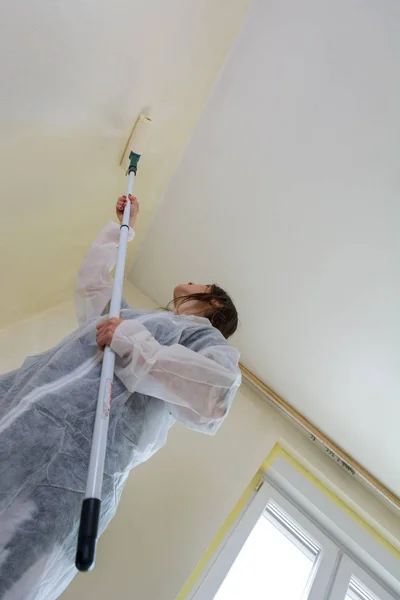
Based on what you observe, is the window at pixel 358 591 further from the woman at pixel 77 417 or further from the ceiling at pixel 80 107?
the ceiling at pixel 80 107

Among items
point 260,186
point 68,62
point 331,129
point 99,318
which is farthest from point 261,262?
point 68,62

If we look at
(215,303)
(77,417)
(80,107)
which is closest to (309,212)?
(215,303)

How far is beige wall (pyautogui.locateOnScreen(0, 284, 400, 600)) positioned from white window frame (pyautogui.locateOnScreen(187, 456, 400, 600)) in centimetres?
8

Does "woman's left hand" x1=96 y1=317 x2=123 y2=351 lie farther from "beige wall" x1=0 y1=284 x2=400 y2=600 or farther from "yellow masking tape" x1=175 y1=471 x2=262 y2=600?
"yellow masking tape" x1=175 y1=471 x2=262 y2=600

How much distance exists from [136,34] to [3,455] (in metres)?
1.08

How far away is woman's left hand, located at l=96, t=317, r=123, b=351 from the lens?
78 cm

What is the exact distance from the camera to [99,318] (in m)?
0.92

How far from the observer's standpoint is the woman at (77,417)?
610 millimetres

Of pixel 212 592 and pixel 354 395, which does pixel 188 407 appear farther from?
pixel 354 395

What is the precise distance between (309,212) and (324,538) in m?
1.31

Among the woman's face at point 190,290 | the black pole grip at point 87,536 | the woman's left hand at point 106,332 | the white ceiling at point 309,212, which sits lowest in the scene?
the black pole grip at point 87,536

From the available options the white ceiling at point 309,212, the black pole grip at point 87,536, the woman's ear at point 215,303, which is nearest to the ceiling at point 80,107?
the white ceiling at point 309,212

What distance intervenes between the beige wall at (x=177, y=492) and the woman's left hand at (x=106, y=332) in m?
0.74

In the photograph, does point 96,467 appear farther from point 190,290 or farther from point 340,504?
point 340,504
